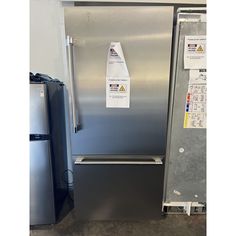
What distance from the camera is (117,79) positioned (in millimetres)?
1600

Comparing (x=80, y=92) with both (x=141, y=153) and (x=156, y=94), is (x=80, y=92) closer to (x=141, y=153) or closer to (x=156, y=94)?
(x=156, y=94)

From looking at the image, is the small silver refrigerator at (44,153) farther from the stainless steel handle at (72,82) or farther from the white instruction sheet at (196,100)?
the white instruction sheet at (196,100)

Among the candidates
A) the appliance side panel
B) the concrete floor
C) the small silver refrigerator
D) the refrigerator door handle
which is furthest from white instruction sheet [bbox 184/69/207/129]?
the small silver refrigerator

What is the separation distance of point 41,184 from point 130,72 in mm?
1210

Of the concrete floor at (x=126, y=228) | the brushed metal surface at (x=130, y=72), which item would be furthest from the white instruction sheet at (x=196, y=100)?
the concrete floor at (x=126, y=228)

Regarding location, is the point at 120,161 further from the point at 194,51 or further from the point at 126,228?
the point at 194,51

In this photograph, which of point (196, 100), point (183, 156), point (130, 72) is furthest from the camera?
point (183, 156)

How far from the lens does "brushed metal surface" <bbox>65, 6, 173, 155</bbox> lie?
1.54 meters

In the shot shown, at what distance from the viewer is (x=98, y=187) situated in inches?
69.2

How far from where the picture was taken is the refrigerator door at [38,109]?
1596 millimetres

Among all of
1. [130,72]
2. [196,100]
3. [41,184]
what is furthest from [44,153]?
[196,100]
